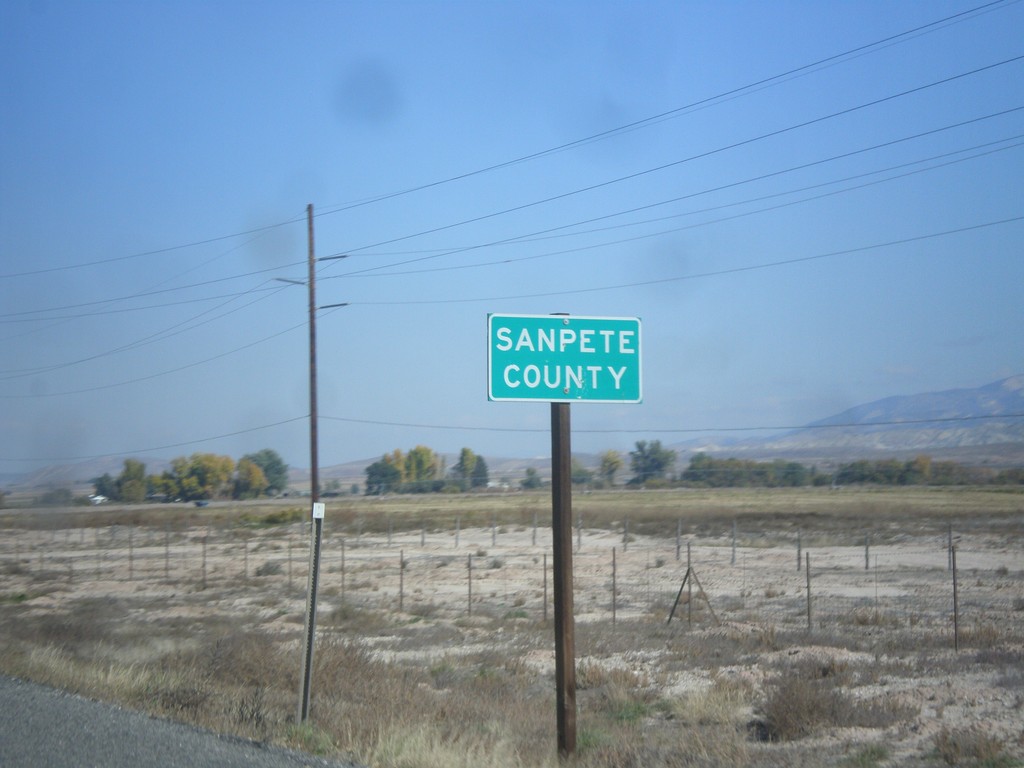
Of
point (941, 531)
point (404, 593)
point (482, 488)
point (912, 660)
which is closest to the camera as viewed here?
point (912, 660)

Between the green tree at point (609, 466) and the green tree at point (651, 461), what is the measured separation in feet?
9.18

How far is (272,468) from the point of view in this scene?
131125 millimetres

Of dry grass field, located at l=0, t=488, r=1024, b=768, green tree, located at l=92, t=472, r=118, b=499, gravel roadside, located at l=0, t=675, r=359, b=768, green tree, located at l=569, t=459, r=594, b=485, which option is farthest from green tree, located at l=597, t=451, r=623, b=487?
gravel roadside, located at l=0, t=675, r=359, b=768

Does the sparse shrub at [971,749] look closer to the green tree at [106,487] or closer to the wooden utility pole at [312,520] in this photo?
the wooden utility pole at [312,520]

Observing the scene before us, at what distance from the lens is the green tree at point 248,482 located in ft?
350

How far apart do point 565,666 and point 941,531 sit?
58126mm

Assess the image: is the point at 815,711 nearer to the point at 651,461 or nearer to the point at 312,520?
the point at 312,520

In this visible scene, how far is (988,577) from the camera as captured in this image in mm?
40156

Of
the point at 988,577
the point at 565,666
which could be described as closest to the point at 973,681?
the point at 565,666

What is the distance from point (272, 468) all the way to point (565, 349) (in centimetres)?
12540

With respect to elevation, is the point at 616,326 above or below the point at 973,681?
above

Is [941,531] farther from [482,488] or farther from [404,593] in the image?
[482,488]

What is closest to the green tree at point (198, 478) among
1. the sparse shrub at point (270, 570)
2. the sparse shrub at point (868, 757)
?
the sparse shrub at point (270, 570)

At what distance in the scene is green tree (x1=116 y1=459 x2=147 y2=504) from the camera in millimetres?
58438
